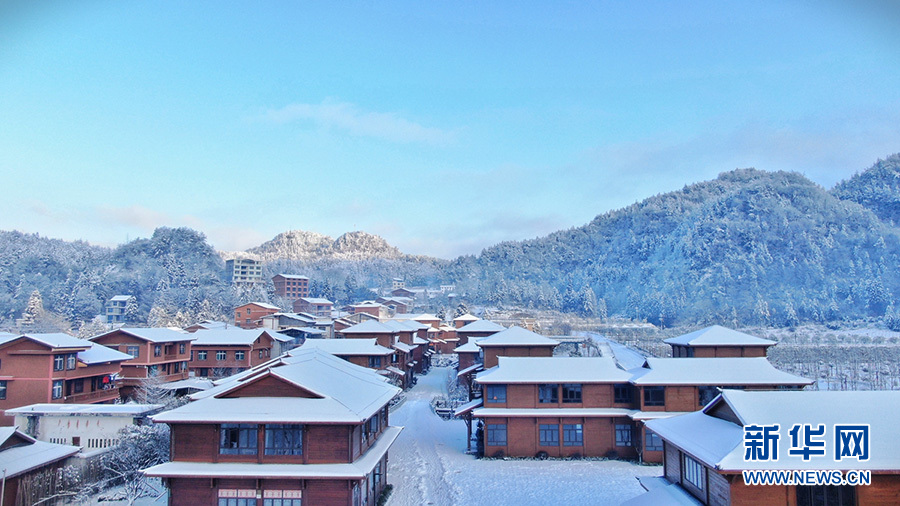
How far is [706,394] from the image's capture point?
89.5 feet

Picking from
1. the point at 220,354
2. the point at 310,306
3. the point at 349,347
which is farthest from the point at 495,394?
the point at 310,306

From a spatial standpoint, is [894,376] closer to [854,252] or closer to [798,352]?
[798,352]

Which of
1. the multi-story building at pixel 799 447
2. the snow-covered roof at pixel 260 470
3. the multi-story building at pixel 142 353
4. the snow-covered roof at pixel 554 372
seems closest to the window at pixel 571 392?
the snow-covered roof at pixel 554 372

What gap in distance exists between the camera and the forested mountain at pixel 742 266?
11119 centimetres

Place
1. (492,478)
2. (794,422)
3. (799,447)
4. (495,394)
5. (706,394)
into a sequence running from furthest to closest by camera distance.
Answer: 1. (495,394)
2. (706,394)
3. (492,478)
4. (794,422)
5. (799,447)

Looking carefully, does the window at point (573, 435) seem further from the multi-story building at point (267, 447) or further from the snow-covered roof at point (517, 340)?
the multi-story building at point (267, 447)

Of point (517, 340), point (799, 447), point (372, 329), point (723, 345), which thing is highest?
point (799, 447)

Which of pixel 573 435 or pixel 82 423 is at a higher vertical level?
pixel 82 423

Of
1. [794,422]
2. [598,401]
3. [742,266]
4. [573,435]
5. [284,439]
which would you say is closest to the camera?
[794,422]

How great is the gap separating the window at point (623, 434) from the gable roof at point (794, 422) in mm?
12895

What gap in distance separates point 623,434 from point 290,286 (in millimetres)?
105604

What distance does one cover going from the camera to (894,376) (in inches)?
2061

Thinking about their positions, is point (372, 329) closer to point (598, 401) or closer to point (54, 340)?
point (54, 340)

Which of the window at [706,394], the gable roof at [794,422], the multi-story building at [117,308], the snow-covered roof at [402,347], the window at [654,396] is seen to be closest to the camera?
the gable roof at [794,422]
